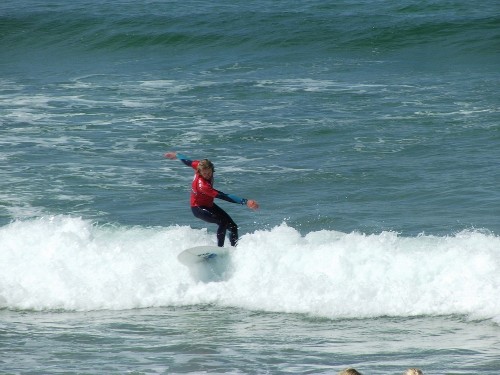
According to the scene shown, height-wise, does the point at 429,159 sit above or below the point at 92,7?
below

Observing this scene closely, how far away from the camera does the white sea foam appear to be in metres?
14.5

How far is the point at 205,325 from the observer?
547 inches

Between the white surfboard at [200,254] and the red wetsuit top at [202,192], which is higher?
the red wetsuit top at [202,192]

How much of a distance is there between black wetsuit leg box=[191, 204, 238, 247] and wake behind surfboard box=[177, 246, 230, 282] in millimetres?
183

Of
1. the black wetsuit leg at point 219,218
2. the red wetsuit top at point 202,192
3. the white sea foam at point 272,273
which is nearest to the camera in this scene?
the white sea foam at point 272,273

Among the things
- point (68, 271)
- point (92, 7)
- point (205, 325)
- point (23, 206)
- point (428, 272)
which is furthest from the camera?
point (92, 7)

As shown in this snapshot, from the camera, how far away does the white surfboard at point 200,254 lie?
15.3 m

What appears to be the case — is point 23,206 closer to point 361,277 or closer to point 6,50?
point 361,277

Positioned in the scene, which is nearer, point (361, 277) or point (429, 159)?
point (361, 277)

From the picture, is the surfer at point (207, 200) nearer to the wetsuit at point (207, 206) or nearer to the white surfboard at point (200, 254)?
the wetsuit at point (207, 206)

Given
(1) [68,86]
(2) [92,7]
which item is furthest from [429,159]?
(2) [92,7]

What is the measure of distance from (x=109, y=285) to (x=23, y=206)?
3.70 m

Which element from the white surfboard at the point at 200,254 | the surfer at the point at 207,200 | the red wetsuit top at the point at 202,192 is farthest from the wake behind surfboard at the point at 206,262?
the red wetsuit top at the point at 202,192

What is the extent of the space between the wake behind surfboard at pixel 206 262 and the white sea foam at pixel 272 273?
0.10m
